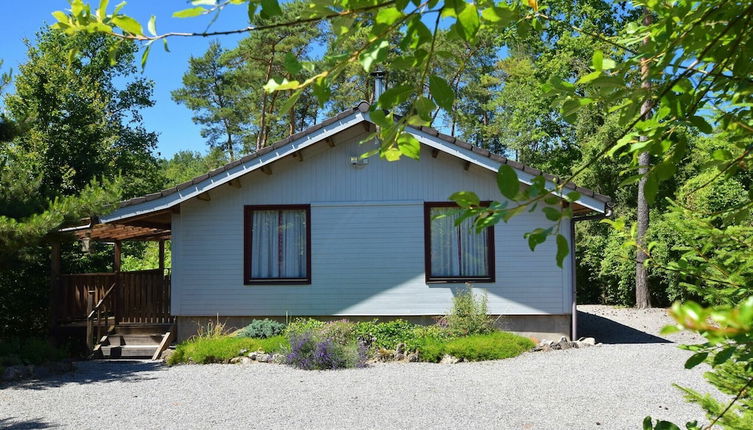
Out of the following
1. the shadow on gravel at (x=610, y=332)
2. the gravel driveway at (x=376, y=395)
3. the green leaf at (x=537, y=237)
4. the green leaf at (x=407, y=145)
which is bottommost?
the gravel driveway at (x=376, y=395)

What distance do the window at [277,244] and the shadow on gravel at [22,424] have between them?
18.6 feet

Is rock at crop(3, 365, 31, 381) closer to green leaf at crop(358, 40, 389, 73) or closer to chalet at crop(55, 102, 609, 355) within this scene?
chalet at crop(55, 102, 609, 355)

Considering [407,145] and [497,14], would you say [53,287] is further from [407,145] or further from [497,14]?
[497,14]

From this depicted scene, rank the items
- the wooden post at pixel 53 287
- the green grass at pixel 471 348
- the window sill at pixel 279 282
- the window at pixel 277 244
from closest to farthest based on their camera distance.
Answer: the green grass at pixel 471 348
the wooden post at pixel 53 287
the window sill at pixel 279 282
the window at pixel 277 244

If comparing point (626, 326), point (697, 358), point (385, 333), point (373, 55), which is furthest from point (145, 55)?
point (626, 326)

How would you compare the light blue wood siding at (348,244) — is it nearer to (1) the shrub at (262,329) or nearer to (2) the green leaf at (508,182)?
(1) the shrub at (262,329)

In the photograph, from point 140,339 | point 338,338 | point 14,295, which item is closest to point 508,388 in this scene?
point 338,338

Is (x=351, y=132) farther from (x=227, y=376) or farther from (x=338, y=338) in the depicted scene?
(x=227, y=376)

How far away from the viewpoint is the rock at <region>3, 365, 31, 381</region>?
9367 mm

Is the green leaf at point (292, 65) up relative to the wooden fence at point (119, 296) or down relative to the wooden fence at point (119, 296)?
up

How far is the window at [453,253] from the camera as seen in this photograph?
12.2m

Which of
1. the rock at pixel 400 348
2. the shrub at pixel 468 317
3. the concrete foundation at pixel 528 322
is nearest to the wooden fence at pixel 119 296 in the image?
the concrete foundation at pixel 528 322

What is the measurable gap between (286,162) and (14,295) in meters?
6.00

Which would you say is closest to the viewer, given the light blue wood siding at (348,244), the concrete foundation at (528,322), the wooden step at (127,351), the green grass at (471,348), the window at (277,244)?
the green grass at (471,348)
